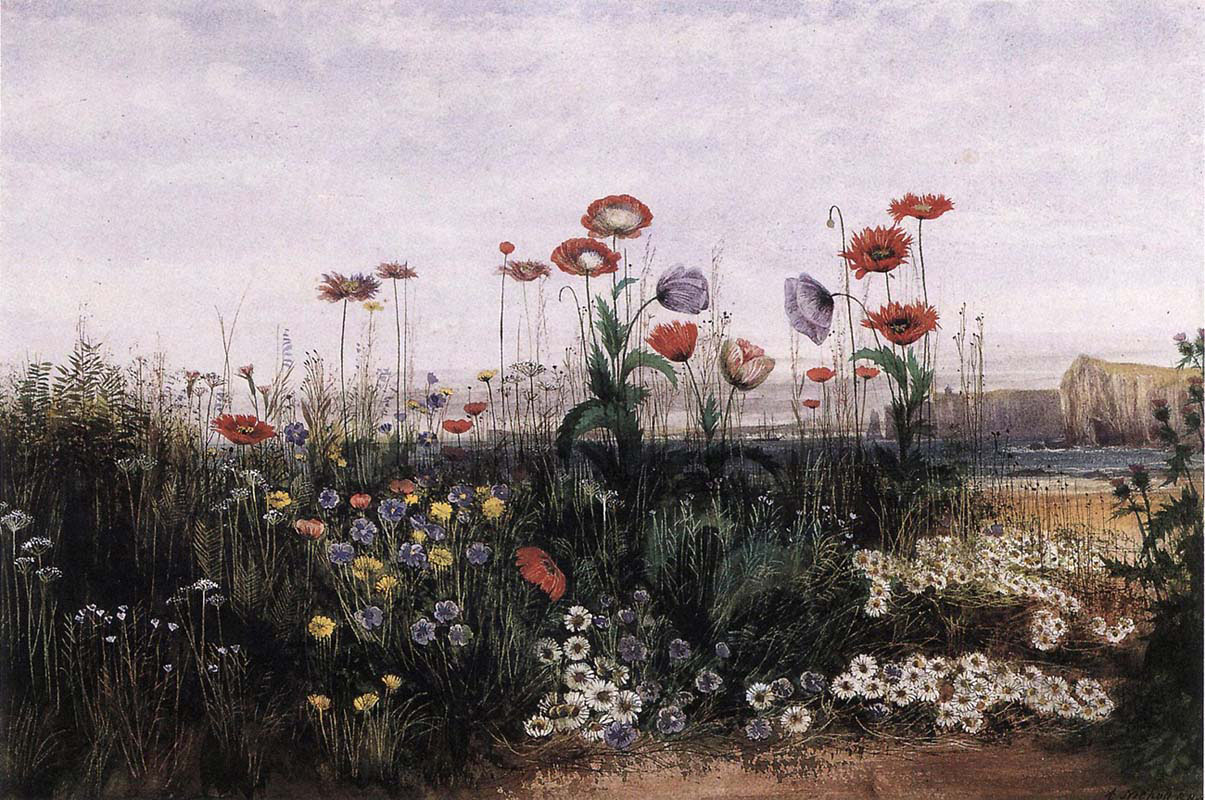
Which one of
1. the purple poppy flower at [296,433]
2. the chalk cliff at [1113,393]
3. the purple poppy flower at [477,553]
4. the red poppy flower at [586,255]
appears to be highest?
the red poppy flower at [586,255]

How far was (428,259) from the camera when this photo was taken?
8.36ft

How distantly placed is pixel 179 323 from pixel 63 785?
1303 mm

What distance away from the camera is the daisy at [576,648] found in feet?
7.98

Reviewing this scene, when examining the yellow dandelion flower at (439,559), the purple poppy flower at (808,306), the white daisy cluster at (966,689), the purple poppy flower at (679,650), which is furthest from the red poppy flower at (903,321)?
the yellow dandelion flower at (439,559)

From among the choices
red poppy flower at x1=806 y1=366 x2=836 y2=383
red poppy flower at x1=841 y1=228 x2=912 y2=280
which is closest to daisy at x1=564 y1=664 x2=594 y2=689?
red poppy flower at x1=806 y1=366 x2=836 y2=383

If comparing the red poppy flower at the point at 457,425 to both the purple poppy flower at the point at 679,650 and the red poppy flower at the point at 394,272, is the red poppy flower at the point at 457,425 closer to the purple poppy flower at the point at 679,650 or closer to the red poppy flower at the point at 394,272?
the red poppy flower at the point at 394,272

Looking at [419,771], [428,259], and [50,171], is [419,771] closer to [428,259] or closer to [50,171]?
[428,259]

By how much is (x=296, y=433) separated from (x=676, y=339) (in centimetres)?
112

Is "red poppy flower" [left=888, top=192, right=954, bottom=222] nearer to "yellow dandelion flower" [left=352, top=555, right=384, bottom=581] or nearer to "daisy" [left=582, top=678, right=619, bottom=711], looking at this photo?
"daisy" [left=582, top=678, right=619, bottom=711]

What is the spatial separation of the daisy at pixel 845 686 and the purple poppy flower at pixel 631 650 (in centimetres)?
55

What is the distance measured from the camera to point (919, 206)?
8.36ft

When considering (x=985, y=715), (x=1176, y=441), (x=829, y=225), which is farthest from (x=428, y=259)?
(x=1176, y=441)

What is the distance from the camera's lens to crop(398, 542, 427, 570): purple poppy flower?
8.14 feet

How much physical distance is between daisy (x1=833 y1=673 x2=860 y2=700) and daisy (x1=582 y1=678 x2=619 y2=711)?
0.62 meters
